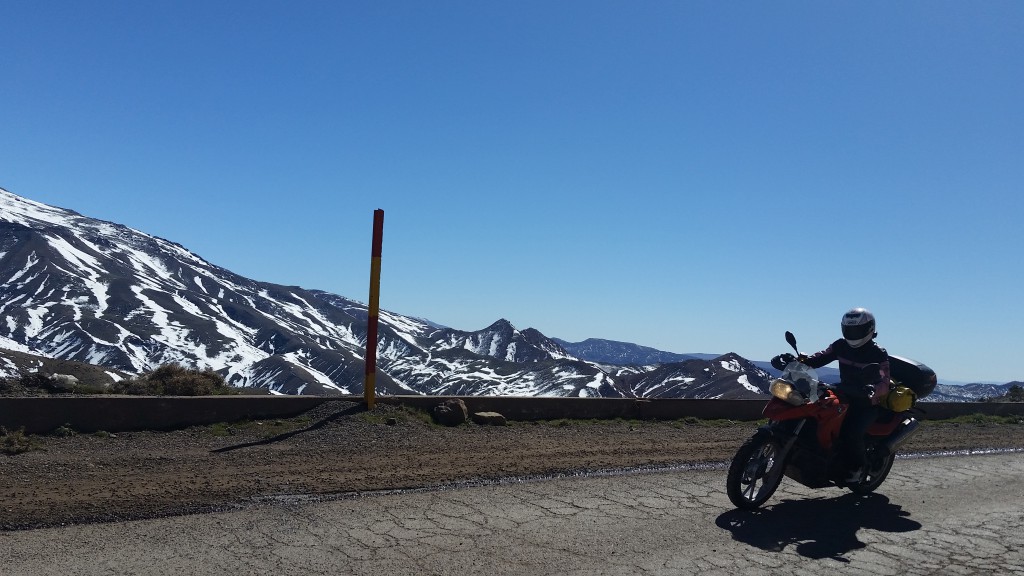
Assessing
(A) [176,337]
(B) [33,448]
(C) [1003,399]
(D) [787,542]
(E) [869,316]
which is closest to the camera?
(D) [787,542]

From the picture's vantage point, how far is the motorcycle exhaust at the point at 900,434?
7957 mm

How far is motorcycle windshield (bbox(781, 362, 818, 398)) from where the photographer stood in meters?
7.04

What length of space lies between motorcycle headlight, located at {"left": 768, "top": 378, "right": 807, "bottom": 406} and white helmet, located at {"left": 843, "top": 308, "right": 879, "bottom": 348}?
3.62 feet

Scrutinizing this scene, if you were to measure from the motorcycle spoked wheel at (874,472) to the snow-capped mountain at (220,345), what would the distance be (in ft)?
281

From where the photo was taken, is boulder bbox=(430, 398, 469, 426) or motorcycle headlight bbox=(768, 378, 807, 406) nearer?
motorcycle headlight bbox=(768, 378, 807, 406)

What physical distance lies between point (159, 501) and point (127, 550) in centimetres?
127

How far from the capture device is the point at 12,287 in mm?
158375

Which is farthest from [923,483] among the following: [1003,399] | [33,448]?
[1003,399]

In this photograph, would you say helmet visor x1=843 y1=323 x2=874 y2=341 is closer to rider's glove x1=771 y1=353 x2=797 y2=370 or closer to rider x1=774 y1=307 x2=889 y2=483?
rider x1=774 y1=307 x2=889 y2=483

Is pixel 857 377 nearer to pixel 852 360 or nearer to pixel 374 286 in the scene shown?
pixel 852 360

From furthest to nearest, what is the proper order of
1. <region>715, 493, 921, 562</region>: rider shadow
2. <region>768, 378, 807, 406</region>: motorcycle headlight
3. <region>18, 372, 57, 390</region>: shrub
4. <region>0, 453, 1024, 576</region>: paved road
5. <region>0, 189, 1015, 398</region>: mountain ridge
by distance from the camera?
<region>0, 189, 1015, 398</region>: mountain ridge → <region>18, 372, 57, 390</region>: shrub → <region>768, 378, 807, 406</region>: motorcycle headlight → <region>715, 493, 921, 562</region>: rider shadow → <region>0, 453, 1024, 576</region>: paved road

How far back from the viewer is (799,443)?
7324 mm

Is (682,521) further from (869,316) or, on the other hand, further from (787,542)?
(869,316)

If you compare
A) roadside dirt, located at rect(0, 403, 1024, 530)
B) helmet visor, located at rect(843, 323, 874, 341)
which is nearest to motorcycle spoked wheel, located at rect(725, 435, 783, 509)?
helmet visor, located at rect(843, 323, 874, 341)
